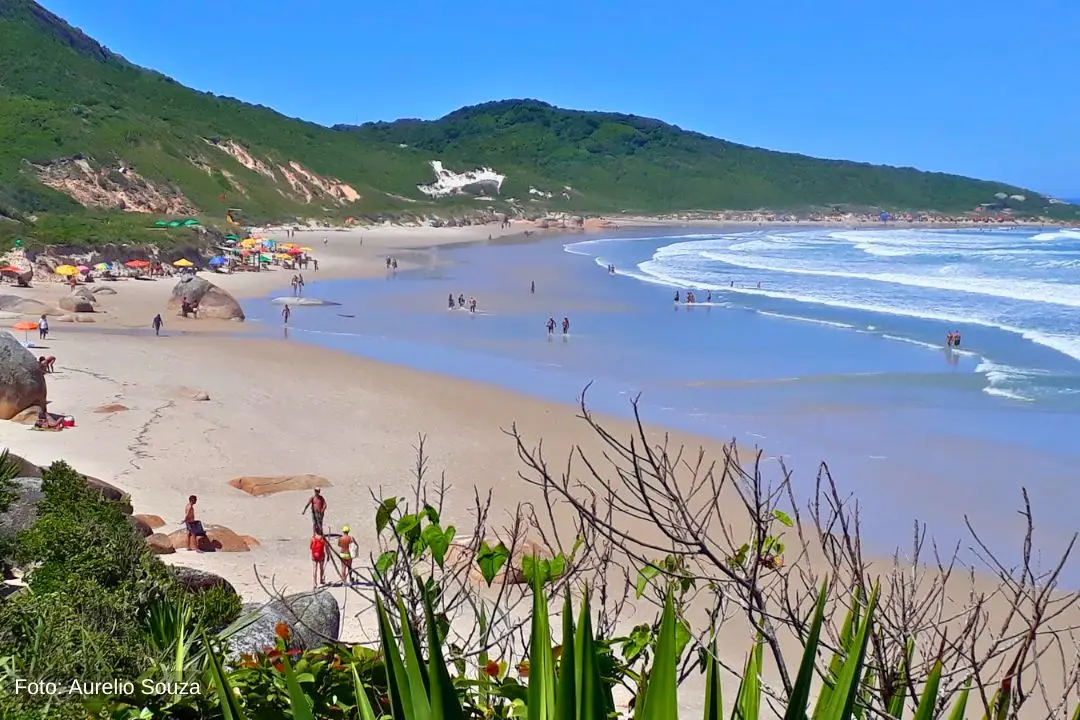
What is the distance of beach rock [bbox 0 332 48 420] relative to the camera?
48.4 feet

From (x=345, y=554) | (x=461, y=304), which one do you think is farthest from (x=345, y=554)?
(x=461, y=304)

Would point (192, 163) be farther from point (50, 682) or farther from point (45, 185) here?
point (50, 682)

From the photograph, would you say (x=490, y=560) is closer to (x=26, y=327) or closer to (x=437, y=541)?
(x=437, y=541)

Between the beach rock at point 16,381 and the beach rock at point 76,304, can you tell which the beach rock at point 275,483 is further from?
the beach rock at point 76,304

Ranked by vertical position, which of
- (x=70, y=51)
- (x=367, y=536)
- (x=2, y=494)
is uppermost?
(x=70, y=51)

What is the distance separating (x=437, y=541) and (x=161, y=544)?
8.08m

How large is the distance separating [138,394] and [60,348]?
5455 millimetres

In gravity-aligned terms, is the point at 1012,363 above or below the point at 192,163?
below

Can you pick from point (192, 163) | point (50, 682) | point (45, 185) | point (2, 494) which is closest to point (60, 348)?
point (2, 494)

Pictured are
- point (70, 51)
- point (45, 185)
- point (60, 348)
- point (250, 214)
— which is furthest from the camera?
point (70, 51)

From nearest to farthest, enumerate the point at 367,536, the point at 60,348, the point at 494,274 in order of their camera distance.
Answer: the point at 367,536 → the point at 60,348 → the point at 494,274

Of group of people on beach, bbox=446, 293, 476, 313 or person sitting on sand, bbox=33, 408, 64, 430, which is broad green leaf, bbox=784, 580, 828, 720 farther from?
group of people on beach, bbox=446, 293, 476, 313

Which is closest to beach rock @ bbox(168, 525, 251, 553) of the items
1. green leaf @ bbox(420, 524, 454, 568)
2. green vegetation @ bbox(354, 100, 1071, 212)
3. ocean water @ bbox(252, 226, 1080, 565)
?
ocean water @ bbox(252, 226, 1080, 565)

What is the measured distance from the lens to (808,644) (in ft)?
6.25
